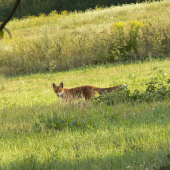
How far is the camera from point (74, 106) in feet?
24.0

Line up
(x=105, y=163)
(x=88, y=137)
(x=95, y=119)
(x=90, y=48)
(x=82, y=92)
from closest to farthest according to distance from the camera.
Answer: (x=105, y=163) → (x=88, y=137) → (x=95, y=119) → (x=82, y=92) → (x=90, y=48)

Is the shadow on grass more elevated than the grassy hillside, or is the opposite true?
the shadow on grass

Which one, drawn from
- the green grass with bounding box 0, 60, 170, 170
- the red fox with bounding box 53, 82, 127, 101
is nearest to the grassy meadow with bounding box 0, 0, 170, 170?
Result: the green grass with bounding box 0, 60, 170, 170

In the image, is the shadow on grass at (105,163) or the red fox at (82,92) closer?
the shadow on grass at (105,163)

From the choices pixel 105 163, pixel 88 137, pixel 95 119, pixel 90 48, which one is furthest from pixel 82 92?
pixel 90 48

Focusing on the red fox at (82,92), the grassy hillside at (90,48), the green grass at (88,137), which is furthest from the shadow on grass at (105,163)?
the grassy hillside at (90,48)

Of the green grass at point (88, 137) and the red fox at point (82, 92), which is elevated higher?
the green grass at point (88, 137)

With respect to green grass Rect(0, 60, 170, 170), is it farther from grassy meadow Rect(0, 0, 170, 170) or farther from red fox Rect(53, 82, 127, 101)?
red fox Rect(53, 82, 127, 101)

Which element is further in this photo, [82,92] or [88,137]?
[82,92]

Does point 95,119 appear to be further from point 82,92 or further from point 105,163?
point 82,92

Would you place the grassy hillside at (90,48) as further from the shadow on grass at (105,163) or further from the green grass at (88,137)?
the shadow on grass at (105,163)

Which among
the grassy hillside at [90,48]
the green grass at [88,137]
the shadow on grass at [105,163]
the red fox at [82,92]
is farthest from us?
the grassy hillside at [90,48]

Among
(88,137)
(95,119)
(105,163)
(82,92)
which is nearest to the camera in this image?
(105,163)

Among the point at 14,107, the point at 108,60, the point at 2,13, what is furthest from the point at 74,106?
the point at 2,13
